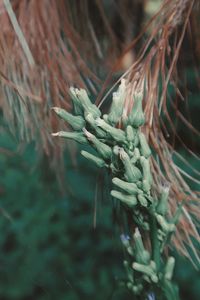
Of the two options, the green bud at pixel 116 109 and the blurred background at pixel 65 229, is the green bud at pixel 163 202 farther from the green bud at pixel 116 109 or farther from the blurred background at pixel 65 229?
the blurred background at pixel 65 229

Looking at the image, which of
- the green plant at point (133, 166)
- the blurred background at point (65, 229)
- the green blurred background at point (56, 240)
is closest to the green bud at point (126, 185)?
the green plant at point (133, 166)

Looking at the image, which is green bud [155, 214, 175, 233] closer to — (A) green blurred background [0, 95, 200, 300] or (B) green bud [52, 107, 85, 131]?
(B) green bud [52, 107, 85, 131]

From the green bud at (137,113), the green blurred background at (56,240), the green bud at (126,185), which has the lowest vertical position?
the green blurred background at (56,240)

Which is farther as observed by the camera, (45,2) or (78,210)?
(78,210)

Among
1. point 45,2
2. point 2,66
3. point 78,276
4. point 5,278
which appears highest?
point 45,2

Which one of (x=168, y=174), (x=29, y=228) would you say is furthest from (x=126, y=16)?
(x=29, y=228)

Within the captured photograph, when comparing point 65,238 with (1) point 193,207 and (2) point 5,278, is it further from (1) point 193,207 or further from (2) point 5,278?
(1) point 193,207

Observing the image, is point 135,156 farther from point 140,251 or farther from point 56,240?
point 56,240
